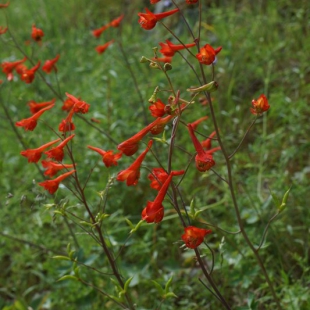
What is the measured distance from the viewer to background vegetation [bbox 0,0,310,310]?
2.80 meters

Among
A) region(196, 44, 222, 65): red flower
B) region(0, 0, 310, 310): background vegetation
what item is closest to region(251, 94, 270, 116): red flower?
region(196, 44, 222, 65): red flower

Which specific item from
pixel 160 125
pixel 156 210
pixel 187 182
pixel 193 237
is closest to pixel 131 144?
pixel 160 125

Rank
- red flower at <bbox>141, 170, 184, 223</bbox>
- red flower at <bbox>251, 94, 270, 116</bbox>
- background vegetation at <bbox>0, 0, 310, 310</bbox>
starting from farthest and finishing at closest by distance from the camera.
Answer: background vegetation at <bbox>0, 0, 310, 310</bbox>
red flower at <bbox>251, 94, 270, 116</bbox>
red flower at <bbox>141, 170, 184, 223</bbox>

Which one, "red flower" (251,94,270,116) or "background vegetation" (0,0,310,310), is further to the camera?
"background vegetation" (0,0,310,310)

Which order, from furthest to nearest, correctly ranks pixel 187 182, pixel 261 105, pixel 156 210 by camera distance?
pixel 187 182 → pixel 261 105 → pixel 156 210

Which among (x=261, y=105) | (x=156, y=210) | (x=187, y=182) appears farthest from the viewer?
(x=187, y=182)

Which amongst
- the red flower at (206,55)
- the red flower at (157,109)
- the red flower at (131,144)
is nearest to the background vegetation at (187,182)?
the red flower at (131,144)

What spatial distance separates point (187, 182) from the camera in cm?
337

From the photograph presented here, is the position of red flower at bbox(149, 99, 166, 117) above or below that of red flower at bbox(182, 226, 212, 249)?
above

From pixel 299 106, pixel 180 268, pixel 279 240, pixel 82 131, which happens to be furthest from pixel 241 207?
pixel 82 131

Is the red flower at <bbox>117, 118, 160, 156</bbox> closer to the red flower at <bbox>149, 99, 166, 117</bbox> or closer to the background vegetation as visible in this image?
the red flower at <bbox>149, 99, 166, 117</bbox>

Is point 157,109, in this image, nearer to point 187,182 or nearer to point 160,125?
point 160,125

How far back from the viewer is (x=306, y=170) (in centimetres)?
321

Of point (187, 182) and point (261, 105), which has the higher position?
point (261, 105)
